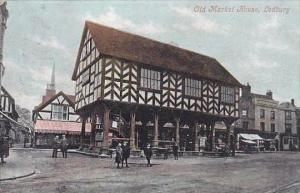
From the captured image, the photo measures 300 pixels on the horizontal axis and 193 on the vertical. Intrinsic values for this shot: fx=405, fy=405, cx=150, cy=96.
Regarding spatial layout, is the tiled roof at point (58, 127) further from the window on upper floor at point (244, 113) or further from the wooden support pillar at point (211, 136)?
the window on upper floor at point (244, 113)

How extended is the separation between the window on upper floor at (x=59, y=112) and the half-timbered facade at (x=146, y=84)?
948 cm

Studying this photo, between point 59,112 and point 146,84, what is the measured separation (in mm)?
14115

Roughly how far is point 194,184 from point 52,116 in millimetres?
22779

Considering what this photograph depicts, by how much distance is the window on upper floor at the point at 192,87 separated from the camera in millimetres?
20109

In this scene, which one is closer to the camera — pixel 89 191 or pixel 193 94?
pixel 89 191

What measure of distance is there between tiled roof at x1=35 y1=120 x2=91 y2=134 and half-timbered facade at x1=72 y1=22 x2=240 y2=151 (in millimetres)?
8184

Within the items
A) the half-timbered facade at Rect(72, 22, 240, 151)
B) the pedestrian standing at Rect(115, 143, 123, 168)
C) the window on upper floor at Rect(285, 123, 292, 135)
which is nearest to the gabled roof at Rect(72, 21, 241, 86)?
the half-timbered facade at Rect(72, 22, 240, 151)

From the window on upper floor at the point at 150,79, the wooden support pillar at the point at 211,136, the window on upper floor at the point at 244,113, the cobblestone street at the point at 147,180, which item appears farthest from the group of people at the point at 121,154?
the window on upper floor at the point at 244,113

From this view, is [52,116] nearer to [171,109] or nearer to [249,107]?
[171,109]

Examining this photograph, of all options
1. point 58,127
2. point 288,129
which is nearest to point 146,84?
point 58,127

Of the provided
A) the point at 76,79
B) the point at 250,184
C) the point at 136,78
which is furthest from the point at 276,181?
the point at 76,79

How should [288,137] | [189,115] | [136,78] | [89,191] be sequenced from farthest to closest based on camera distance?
[288,137] → [189,115] → [136,78] → [89,191]

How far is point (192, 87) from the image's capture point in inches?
803

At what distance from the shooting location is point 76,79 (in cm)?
2128
